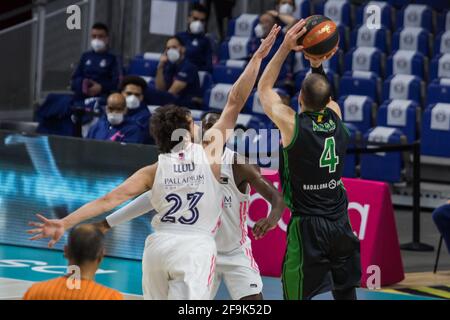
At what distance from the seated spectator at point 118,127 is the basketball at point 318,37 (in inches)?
241

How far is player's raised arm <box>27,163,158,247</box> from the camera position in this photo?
7.77 m

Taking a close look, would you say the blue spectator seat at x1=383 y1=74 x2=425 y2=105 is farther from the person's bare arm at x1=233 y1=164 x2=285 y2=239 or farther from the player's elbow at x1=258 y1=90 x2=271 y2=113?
the player's elbow at x1=258 y1=90 x2=271 y2=113

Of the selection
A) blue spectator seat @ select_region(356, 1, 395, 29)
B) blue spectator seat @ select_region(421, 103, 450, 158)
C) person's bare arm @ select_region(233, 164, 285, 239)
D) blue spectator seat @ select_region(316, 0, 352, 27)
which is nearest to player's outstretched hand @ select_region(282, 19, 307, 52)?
person's bare arm @ select_region(233, 164, 285, 239)

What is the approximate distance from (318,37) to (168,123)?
147 cm

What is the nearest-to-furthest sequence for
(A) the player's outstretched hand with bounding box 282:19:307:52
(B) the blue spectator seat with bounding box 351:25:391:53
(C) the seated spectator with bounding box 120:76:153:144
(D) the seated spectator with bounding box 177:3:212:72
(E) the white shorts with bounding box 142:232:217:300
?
(E) the white shorts with bounding box 142:232:217:300, (A) the player's outstretched hand with bounding box 282:19:307:52, (C) the seated spectator with bounding box 120:76:153:144, (B) the blue spectator seat with bounding box 351:25:391:53, (D) the seated spectator with bounding box 177:3:212:72

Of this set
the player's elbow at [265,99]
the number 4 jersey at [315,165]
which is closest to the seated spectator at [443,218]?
the number 4 jersey at [315,165]

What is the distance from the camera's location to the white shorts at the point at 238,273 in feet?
30.8

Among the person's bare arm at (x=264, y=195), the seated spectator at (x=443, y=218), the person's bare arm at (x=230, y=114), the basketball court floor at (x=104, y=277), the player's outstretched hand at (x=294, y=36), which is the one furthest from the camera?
the basketball court floor at (x=104, y=277)

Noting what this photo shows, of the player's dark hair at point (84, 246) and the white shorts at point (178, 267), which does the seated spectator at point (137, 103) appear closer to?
the white shorts at point (178, 267)

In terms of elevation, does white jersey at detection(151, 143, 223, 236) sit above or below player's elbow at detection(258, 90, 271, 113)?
below

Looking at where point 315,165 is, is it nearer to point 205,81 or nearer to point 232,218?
point 232,218

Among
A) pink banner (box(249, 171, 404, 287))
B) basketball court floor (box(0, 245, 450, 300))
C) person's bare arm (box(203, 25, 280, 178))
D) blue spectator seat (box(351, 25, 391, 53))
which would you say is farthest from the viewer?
blue spectator seat (box(351, 25, 391, 53))

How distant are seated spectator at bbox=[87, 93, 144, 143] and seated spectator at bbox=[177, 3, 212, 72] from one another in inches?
139
